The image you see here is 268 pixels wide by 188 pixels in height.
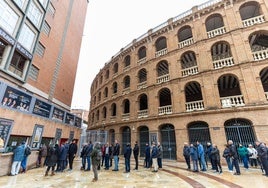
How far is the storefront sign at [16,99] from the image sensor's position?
8294mm

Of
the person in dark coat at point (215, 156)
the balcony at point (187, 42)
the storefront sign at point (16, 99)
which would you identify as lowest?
the person in dark coat at point (215, 156)

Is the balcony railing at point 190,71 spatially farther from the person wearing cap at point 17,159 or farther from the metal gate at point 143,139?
the person wearing cap at point 17,159

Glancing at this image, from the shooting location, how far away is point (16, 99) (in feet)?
29.3

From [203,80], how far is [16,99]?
580 inches

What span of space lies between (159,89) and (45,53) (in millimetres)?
14021

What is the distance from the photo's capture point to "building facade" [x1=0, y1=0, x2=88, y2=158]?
917 centimetres

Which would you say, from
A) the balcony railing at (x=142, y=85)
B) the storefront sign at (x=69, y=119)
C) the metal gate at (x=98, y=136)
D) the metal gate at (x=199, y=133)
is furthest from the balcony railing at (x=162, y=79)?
the storefront sign at (x=69, y=119)

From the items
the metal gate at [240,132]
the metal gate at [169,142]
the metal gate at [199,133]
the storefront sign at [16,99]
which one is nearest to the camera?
the storefront sign at [16,99]

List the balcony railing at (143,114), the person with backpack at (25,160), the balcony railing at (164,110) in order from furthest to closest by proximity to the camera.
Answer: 1. the balcony railing at (143,114)
2. the balcony railing at (164,110)
3. the person with backpack at (25,160)

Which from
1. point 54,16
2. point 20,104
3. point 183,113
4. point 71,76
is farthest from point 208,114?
point 54,16

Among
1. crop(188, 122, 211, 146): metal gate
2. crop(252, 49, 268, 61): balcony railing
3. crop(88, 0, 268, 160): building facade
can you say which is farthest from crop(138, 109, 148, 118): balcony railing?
crop(252, 49, 268, 61): balcony railing

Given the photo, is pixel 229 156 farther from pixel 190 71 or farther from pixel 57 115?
pixel 57 115

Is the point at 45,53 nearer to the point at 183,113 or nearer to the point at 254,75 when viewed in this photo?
the point at 183,113

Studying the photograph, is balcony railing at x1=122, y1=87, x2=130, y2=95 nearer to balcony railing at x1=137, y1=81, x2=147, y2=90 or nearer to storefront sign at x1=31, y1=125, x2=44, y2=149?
balcony railing at x1=137, y1=81, x2=147, y2=90
